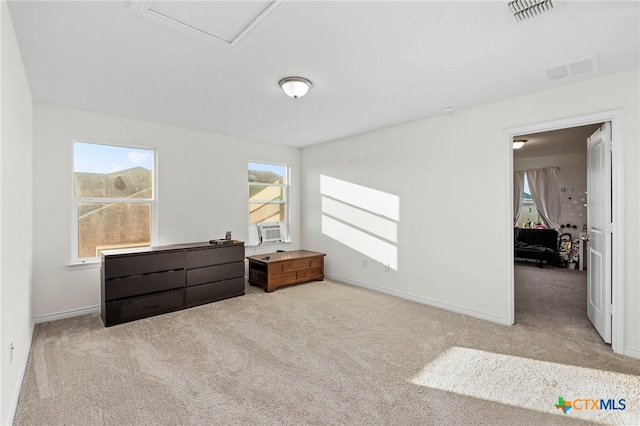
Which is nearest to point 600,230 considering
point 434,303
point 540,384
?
point 540,384

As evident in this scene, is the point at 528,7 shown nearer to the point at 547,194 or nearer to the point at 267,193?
the point at 267,193

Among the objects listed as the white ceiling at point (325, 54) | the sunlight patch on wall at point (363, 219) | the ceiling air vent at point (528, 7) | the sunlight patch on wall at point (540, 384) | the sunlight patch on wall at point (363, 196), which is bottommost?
the sunlight patch on wall at point (540, 384)

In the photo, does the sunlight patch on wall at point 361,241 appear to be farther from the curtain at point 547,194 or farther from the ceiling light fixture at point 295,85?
the curtain at point 547,194

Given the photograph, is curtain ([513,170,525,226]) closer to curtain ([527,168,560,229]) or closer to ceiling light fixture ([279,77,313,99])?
curtain ([527,168,560,229])

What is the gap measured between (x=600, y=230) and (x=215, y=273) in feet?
14.9

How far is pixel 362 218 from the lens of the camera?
501 cm

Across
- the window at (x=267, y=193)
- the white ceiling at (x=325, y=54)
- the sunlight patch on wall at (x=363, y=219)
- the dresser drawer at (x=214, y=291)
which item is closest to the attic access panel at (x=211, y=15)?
the white ceiling at (x=325, y=54)

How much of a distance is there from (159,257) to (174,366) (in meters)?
1.65

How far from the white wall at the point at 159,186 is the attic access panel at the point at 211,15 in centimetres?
257

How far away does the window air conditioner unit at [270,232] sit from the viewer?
5.52 m

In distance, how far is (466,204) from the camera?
3.77 m

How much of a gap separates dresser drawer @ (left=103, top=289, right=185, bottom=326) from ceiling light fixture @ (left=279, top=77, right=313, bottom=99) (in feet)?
9.33

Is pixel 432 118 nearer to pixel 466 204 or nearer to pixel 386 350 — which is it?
pixel 466 204

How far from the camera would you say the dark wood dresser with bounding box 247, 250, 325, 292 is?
478 cm
